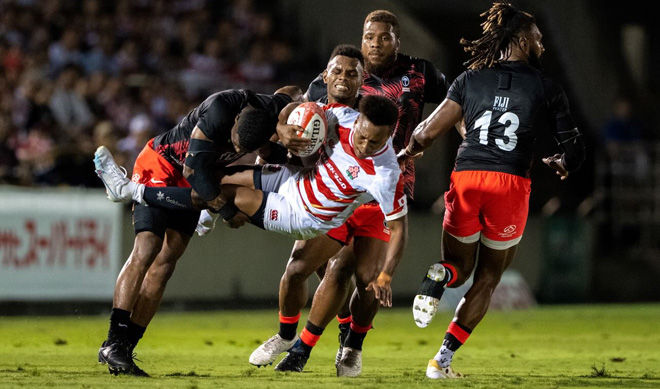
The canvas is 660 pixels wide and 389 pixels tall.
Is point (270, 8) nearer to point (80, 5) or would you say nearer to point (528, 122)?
point (80, 5)

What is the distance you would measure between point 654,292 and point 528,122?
37.9ft

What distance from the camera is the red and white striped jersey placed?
25.2 feet

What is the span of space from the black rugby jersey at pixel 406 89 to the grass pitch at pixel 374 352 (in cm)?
186

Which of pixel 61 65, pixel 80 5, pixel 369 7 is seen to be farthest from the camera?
pixel 369 7

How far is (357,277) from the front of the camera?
8562 mm

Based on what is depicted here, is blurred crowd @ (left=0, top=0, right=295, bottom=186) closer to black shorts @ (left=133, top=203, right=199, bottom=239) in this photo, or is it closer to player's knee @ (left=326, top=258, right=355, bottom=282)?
black shorts @ (left=133, top=203, right=199, bottom=239)

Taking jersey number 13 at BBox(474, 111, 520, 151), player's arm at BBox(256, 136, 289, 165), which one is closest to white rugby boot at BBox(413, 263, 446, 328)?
jersey number 13 at BBox(474, 111, 520, 151)

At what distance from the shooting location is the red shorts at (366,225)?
28.0 feet

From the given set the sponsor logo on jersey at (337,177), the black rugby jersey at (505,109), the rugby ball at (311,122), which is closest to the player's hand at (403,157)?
the black rugby jersey at (505,109)

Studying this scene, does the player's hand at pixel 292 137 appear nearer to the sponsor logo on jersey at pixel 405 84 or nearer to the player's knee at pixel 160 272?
the player's knee at pixel 160 272

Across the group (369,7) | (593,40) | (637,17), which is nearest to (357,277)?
(369,7)

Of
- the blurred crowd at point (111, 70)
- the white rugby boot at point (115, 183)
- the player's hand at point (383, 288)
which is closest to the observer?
the player's hand at point (383, 288)

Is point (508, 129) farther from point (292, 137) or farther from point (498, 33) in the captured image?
point (292, 137)

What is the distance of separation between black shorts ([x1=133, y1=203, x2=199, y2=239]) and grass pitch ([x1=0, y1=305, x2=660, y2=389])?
3.53 ft
